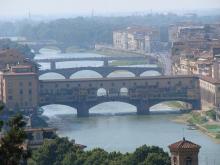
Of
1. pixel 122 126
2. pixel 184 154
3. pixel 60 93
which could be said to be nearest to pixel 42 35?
pixel 60 93

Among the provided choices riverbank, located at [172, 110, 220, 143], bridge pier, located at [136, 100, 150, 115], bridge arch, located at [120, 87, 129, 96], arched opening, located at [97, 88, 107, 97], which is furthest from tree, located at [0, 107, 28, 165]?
arched opening, located at [97, 88, 107, 97]

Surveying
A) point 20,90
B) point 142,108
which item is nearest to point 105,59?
point 142,108

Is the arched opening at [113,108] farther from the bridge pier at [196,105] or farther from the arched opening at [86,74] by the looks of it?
the arched opening at [86,74]

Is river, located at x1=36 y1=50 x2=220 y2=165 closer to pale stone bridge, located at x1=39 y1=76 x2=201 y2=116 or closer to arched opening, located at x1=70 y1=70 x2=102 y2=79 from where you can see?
pale stone bridge, located at x1=39 y1=76 x2=201 y2=116

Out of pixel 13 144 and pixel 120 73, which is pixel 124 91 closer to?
pixel 120 73

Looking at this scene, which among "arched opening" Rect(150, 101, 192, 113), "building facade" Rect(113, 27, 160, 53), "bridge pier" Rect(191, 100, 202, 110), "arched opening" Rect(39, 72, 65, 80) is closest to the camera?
"arched opening" Rect(150, 101, 192, 113)

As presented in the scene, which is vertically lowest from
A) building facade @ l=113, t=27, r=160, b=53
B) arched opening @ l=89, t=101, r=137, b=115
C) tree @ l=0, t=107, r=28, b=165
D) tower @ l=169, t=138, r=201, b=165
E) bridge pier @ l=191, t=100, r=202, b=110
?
building facade @ l=113, t=27, r=160, b=53

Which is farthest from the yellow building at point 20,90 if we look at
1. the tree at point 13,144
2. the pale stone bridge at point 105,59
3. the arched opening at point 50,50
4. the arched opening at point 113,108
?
the arched opening at point 50,50
